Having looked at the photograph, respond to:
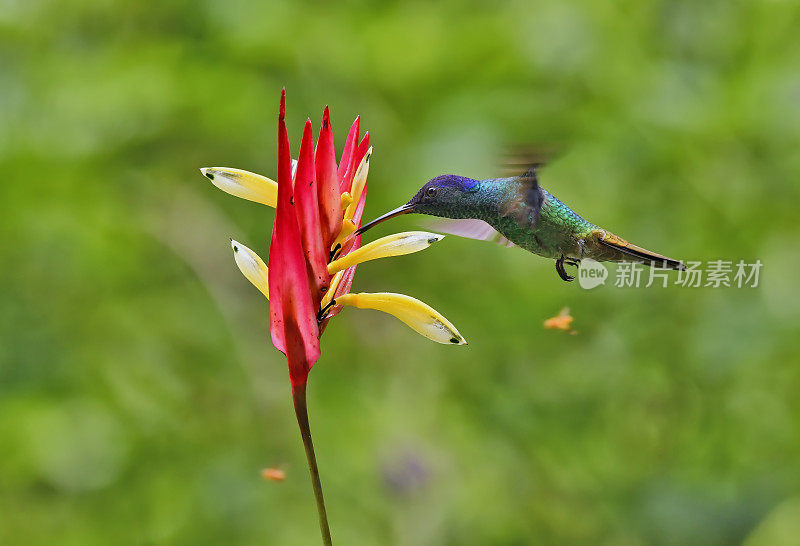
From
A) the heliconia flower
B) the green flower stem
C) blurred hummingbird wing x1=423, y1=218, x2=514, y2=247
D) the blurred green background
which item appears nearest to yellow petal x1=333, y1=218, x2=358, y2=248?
the heliconia flower

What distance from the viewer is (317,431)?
5.74 ft

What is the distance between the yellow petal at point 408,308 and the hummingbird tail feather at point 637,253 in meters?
0.30

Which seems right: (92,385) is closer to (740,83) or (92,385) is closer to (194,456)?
(194,456)

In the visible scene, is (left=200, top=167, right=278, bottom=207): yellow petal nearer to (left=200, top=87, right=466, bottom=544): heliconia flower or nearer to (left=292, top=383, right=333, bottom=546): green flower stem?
(left=200, top=87, right=466, bottom=544): heliconia flower

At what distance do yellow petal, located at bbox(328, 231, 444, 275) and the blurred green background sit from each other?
91cm

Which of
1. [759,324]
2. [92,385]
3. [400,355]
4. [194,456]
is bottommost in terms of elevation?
[194,456]

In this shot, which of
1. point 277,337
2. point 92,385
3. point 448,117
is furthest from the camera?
point 92,385

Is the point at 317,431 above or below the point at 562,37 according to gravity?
below

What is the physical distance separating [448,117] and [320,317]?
1.06 m

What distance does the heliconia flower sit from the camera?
53 cm

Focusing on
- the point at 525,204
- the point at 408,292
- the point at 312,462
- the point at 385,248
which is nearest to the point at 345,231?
the point at 385,248

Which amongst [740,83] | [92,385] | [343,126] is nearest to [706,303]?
[740,83]

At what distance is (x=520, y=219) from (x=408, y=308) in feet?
1.10

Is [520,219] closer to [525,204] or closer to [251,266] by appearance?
[525,204]
